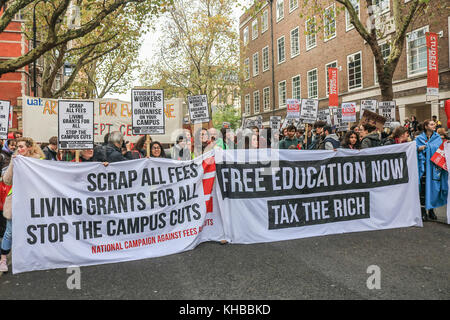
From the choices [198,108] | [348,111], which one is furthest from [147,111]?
[348,111]

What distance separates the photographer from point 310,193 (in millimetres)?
6383

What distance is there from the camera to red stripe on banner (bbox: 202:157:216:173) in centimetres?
613

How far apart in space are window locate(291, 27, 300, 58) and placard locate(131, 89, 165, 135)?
26.8 m

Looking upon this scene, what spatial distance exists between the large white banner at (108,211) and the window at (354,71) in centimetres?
2122

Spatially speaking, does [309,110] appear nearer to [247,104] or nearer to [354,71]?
Result: [354,71]

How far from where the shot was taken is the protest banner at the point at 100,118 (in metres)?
11.2

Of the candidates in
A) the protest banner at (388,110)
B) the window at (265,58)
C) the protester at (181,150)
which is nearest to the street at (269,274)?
the protester at (181,150)

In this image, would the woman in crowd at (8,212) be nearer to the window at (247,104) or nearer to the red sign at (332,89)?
the red sign at (332,89)

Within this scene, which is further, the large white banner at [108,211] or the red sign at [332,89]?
the red sign at [332,89]

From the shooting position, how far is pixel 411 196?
7.05m

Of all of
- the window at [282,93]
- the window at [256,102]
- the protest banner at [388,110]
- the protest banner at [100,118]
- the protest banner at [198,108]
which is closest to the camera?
the protest banner at [198,108]
